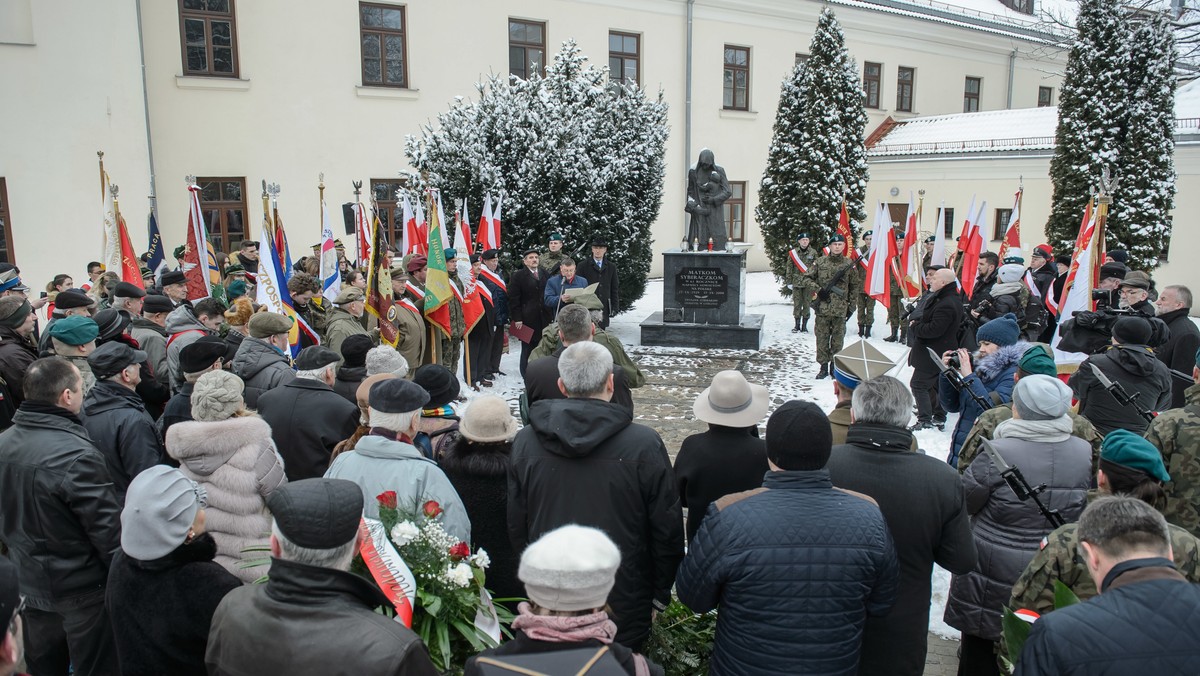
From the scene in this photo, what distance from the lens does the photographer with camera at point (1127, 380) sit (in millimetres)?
4961

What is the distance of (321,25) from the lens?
16.7 meters

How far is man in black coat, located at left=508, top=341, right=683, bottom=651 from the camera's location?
3.10 meters

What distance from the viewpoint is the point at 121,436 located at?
392cm

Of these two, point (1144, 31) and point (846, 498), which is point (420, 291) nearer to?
point (846, 498)

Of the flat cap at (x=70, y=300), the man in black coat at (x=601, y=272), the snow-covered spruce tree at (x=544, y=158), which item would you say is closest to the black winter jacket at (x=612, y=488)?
the flat cap at (x=70, y=300)

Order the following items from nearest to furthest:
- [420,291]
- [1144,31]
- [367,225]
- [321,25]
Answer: [420,291] < [367,225] < [1144,31] < [321,25]

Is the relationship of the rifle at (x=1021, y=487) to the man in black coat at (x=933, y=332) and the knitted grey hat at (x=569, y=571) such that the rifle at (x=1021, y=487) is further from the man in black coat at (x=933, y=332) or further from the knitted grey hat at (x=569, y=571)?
the man in black coat at (x=933, y=332)

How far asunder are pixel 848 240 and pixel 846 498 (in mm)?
10727

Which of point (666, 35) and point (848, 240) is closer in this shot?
point (848, 240)

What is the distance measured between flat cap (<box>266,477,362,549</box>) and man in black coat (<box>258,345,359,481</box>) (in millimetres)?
2049

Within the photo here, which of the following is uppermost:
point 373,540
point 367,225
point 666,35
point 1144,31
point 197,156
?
point 666,35

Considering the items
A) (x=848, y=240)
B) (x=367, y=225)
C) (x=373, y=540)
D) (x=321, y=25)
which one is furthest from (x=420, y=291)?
(x=321, y=25)

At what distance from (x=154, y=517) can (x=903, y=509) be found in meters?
2.55

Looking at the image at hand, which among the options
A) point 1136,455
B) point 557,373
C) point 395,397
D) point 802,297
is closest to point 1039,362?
point 1136,455
